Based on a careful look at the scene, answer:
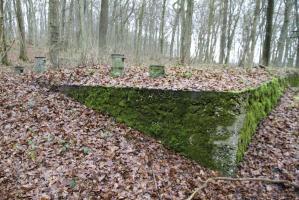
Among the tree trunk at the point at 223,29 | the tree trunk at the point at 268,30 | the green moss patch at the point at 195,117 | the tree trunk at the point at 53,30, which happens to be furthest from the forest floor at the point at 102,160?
the tree trunk at the point at 223,29

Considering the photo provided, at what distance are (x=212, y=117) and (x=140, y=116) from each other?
1795 mm

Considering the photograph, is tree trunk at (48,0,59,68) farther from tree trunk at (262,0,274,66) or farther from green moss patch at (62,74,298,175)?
tree trunk at (262,0,274,66)

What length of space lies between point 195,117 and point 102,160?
2080 mm

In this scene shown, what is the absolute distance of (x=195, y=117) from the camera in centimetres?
625

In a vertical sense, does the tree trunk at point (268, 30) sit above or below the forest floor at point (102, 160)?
above

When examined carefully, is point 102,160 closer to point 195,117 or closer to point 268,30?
point 195,117

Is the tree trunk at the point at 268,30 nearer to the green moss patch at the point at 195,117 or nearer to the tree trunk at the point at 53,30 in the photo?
the green moss patch at the point at 195,117

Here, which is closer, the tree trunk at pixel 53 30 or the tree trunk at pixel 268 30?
the tree trunk at pixel 53 30

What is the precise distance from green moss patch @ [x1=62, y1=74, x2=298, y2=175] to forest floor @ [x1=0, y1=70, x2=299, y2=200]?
235 millimetres

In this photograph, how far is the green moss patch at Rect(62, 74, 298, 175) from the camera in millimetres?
5879

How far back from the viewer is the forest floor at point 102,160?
516cm

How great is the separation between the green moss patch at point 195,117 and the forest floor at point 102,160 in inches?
9.2

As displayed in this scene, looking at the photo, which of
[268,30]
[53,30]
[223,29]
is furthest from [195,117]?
[223,29]

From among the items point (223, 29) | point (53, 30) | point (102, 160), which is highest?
point (223, 29)
